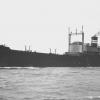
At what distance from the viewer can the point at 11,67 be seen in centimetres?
4597

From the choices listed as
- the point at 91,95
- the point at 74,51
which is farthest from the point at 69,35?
the point at 91,95

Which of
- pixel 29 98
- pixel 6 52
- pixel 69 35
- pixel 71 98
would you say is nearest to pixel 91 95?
pixel 71 98

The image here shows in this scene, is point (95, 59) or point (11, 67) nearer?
point (11, 67)

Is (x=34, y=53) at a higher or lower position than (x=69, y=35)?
lower


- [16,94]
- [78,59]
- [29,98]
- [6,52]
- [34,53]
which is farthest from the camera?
[78,59]

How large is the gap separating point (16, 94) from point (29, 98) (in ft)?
4.96

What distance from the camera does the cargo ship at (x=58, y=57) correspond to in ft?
150

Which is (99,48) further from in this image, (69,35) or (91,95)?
(91,95)

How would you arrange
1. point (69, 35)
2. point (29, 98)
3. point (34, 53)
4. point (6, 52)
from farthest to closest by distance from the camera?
point (69, 35), point (34, 53), point (6, 52), point (29, 98)

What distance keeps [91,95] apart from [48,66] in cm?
3539

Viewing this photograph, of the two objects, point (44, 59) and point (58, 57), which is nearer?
point (44, 59)

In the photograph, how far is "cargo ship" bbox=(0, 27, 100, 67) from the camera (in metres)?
45.6

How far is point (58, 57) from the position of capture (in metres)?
52.0

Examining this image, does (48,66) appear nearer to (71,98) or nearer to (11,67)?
(11,67)
